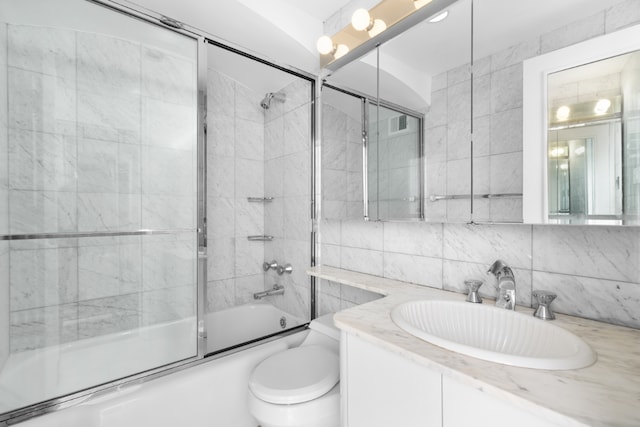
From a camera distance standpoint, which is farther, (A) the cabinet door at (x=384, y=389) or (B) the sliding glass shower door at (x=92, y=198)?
(B) the sliding glass shower door at (x=92, y=198)

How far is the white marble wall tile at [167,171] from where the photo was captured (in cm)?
141

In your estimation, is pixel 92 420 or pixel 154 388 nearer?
pixel 92 420

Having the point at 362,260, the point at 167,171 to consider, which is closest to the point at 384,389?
the point at 362,260

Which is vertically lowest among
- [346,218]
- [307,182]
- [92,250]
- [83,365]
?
[83,365]

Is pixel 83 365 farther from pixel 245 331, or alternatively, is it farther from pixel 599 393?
pixel 599 393

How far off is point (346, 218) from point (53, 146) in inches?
56.1

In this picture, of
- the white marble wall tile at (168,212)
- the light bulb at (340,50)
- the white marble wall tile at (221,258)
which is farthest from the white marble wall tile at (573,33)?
the white marble wall tile at (221,258)

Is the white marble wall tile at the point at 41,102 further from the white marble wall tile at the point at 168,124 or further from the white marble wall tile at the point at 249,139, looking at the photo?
the white marble wall tile at the point at 249,139

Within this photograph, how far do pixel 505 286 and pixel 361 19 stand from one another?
4.53 ft

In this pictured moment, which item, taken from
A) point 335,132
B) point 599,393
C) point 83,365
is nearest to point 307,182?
point 335,132

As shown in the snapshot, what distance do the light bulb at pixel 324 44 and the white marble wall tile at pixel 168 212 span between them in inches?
43.4

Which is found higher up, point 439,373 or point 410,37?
point 410,37

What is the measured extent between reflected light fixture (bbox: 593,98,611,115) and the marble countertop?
65 cm

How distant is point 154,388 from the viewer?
125 cm
